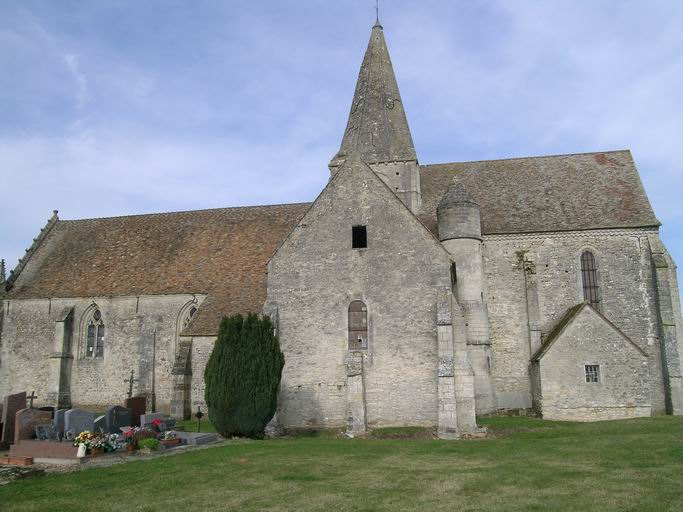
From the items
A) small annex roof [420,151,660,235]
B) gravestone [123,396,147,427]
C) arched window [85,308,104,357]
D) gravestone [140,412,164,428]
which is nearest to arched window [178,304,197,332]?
arched window [85,308,104,357]

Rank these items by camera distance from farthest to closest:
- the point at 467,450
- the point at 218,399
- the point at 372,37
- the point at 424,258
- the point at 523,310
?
the point at 372,37 < the point at 523,310 < the point at 424,258 < the point at 218,399 < the point at 467,450

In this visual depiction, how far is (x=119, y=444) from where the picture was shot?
16469mm

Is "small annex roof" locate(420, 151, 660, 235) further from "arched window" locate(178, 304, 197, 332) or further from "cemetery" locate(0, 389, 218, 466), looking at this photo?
"cemetery" locate(0, 389, 218, 466)

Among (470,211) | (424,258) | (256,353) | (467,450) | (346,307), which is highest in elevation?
(470,211)

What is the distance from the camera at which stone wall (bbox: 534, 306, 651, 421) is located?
2328 centimetres

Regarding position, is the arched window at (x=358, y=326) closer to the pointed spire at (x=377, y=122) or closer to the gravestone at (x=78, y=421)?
the gravestone at (x=78, y=421)

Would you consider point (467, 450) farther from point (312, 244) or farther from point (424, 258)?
point (312, 244)

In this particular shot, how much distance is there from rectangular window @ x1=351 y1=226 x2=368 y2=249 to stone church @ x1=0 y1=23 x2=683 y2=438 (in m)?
0.09

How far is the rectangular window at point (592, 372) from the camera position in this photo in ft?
77.3

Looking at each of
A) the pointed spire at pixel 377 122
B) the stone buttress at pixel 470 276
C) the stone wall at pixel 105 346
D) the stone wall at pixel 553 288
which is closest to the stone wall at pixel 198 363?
the stone wall at pixel 105 346

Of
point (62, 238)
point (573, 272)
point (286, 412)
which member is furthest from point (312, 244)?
point (62, 238)

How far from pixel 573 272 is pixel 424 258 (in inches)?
359

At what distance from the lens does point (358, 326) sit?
2181 centimetres

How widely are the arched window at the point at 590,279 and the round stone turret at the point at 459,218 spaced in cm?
621
